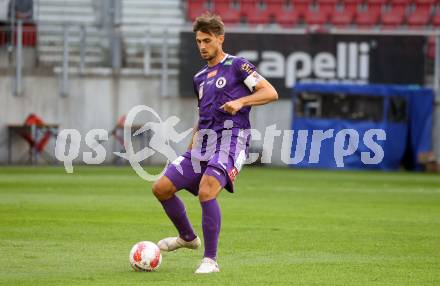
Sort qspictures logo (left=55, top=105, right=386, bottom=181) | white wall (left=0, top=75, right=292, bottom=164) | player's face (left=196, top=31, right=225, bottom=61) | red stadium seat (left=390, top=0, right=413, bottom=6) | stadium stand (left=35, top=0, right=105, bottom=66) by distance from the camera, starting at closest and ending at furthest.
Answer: player's face (left=196, top=31, right=225, bottom=61)
qspictures logo (left=55, top=105, right=386, bottom=181)
white wall (left=0, top=75, right=292, bottom=164)
stadium stand (left=35, top=0, right=105, bottom=66)
red stadium seat (left=390, top=0, right=413, bottom=6)

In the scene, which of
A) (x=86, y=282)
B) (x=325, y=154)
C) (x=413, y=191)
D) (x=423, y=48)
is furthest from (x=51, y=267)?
(x=423, y=48)

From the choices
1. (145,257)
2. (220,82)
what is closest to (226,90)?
(220,82)

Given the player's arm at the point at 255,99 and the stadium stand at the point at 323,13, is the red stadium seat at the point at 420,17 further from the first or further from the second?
the player's arm at the point at 255,99

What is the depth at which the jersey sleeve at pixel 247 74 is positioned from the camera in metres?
9.08

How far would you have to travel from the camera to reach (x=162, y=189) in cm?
912

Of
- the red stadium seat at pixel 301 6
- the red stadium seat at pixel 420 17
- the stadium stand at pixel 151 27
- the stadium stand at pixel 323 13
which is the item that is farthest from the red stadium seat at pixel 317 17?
the stadium stand at pixel 151 27

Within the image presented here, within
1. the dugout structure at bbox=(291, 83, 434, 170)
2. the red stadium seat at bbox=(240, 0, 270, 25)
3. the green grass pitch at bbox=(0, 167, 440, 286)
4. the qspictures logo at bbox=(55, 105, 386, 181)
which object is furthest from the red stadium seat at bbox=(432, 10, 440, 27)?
the green grass pitch at bbox=(0, 167, 440, 286)

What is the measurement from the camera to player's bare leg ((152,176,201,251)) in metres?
9.12

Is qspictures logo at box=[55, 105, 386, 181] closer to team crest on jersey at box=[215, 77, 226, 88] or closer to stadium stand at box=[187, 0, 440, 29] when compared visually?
stadium stand at box=[187, 0, 440, 29]

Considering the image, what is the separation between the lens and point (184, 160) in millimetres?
9148

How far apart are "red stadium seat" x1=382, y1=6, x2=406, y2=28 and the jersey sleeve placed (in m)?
22.3

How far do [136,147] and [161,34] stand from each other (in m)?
3.02

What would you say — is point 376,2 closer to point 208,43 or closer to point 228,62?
point 228,62

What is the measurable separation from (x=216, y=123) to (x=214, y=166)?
437mm
